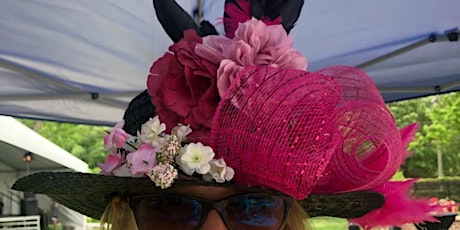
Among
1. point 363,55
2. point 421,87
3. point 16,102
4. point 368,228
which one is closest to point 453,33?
point 363,55

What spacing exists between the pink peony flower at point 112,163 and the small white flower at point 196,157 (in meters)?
0.16

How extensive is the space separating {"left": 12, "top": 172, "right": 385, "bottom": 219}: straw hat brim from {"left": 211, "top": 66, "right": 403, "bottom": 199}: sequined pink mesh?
0.07m

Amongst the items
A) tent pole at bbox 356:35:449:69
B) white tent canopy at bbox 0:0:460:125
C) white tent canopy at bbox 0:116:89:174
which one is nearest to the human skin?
white tent canopy at bbox 0:0:460:125

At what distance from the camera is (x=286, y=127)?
971mm

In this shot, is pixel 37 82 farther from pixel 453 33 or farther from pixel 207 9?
pixel 453 33

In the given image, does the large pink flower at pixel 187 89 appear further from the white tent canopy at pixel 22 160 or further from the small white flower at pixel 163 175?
the white tent canopy at pixel 22 160

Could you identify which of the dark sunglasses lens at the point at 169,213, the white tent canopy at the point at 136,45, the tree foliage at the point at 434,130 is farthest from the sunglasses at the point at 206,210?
the tree foliage at the point at 434,130

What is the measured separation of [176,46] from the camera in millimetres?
1100

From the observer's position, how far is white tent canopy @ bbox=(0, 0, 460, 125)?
8.68 ft

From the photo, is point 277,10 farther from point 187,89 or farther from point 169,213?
point 169,213

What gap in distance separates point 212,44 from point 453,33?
208 cm

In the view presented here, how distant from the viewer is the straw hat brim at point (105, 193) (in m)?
1.06

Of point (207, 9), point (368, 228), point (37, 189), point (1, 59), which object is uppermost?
point (207, 9)

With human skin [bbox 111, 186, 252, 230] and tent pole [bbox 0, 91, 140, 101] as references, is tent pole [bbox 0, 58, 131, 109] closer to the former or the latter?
tent pole [bbox 0, 91, 140, 101]
